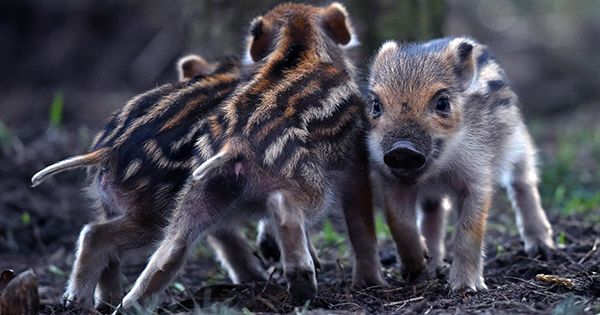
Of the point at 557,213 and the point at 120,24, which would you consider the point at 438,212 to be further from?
the point at 120,24

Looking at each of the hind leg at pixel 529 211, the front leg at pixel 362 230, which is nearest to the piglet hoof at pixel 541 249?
the hind leg at pixel 529 211

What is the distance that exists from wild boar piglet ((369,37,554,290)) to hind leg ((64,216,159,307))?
1.32 metres

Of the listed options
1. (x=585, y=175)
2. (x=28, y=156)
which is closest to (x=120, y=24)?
(x=28, y=156)

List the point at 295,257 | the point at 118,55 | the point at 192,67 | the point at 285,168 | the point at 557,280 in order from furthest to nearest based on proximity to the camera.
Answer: the point at 118,55 → the point at 192,67 → the point at 557,280 → the point at 285,168 → the point at 295,257

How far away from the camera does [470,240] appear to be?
5297mm

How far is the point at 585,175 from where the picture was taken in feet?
28.2

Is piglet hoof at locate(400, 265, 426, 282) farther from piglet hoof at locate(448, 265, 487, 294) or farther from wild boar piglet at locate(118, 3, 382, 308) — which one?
piglet hoof at locate(448, 265, 487, 294)

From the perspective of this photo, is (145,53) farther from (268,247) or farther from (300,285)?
(300,285)

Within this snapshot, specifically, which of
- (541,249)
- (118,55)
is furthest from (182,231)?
(118,55)

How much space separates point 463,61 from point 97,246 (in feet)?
7.55

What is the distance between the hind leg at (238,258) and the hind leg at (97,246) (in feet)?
3.21

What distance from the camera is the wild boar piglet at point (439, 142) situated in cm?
520

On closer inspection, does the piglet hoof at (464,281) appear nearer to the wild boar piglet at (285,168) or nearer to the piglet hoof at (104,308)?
the wild boar piglet at (285,168)

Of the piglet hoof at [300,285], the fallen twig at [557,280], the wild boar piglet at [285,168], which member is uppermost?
the wild boar piglet at [285,168]
